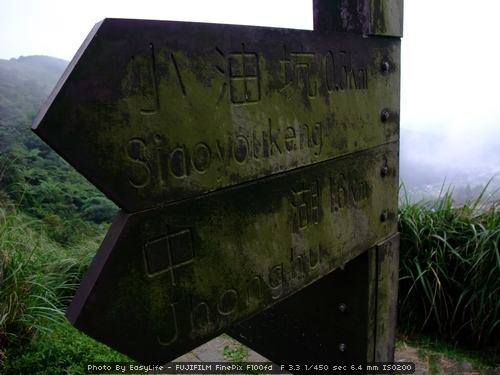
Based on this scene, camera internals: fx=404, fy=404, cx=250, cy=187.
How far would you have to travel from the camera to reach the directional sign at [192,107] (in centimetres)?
76

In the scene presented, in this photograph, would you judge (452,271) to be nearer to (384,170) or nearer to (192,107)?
(384,170)

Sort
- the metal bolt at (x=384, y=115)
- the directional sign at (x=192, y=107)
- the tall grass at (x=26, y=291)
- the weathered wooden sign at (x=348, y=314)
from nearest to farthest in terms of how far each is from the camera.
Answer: the directional sign at (x=192, y=107), the metal bolt at (x=384, y=115), the weathered wooden sign at (x=348, y=314), the tall grass at (x=26, y=291)

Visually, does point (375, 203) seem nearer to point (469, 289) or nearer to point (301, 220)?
point (301, 220)

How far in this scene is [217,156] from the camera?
0.98 metres

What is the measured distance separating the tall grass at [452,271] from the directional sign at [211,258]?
5.76ft

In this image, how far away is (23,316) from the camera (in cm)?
258

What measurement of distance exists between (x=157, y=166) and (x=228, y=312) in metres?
0.45

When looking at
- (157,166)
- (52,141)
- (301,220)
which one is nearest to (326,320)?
(301,220)

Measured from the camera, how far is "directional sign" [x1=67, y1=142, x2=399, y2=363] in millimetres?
833

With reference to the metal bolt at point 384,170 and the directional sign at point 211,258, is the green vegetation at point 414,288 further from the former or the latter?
the directional sign at point 211,258
